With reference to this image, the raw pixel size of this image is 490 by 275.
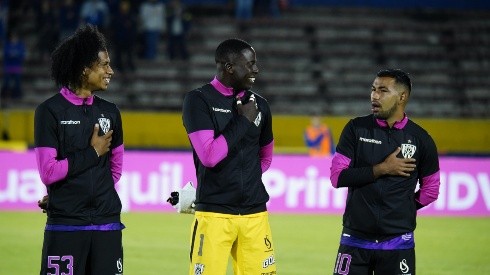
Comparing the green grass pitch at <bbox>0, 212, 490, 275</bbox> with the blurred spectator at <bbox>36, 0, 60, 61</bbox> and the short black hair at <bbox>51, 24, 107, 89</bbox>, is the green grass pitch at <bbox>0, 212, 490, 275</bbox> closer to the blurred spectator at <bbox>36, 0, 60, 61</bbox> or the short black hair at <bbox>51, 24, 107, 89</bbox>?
the short black hair at <bbox>51, 24, 107, 89</bbox>

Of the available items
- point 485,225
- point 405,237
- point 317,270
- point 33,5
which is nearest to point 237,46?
point 405,237

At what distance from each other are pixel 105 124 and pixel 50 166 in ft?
1.57

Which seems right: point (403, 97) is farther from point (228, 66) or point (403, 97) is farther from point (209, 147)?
point (209, 147)

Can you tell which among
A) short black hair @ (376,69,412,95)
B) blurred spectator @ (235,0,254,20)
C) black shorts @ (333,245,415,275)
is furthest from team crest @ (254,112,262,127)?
blurred spectator @ (235,0,254,20)

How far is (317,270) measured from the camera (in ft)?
36.0

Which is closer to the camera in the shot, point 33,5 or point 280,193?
point 280,193

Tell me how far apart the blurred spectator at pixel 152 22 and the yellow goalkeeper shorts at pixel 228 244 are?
18443mm

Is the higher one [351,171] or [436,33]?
[436,33]

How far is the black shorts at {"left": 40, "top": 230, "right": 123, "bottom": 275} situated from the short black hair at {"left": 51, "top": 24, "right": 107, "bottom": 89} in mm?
955

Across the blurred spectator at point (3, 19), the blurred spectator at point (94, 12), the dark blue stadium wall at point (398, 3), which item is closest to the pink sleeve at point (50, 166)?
the blurred spectator at point (3, 19)

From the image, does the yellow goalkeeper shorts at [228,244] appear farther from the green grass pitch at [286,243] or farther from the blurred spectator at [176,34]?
the blurred spectator at [176,34]

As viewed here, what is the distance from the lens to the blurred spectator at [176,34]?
24734 millimetres

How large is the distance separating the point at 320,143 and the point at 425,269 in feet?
31.5

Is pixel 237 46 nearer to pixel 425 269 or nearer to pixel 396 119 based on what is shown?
pixel 396 119
